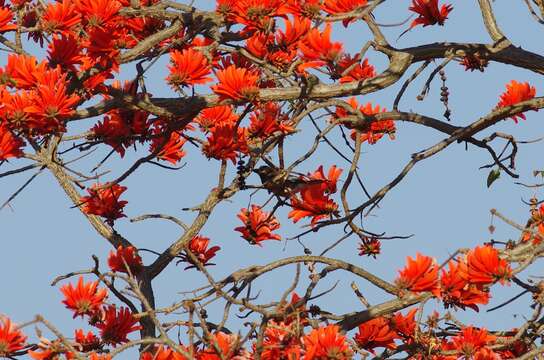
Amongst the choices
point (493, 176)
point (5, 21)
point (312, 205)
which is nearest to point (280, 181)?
point (312, 205)

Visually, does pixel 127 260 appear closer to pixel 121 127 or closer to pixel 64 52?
pixel 121 127

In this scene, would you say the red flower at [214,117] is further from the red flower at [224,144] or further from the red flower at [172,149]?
the red flower at [224,144]

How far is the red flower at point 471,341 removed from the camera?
647cm

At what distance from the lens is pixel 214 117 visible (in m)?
7.55

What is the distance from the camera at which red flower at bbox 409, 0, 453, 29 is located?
7.04 meters

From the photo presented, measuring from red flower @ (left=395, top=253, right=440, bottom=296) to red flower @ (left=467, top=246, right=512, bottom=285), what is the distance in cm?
20

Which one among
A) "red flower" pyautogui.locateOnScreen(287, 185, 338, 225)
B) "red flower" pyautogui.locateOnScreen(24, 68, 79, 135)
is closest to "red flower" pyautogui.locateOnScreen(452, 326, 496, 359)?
"red flower" pyautogui.locateOnScreen(287, 185, 338, 225)

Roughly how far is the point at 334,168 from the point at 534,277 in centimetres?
152

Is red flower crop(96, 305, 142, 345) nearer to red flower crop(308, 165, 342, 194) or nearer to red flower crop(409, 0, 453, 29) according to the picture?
red flower crop(308, 165, 342, 194)

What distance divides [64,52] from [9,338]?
1.62 m

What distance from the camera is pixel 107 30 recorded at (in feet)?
20.9

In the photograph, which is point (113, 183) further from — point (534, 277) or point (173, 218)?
point (534, 277)

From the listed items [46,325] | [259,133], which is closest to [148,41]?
[259,133]

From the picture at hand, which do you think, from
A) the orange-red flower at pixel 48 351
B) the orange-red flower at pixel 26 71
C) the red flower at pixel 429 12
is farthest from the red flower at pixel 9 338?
the red flower at pixel 429 12
